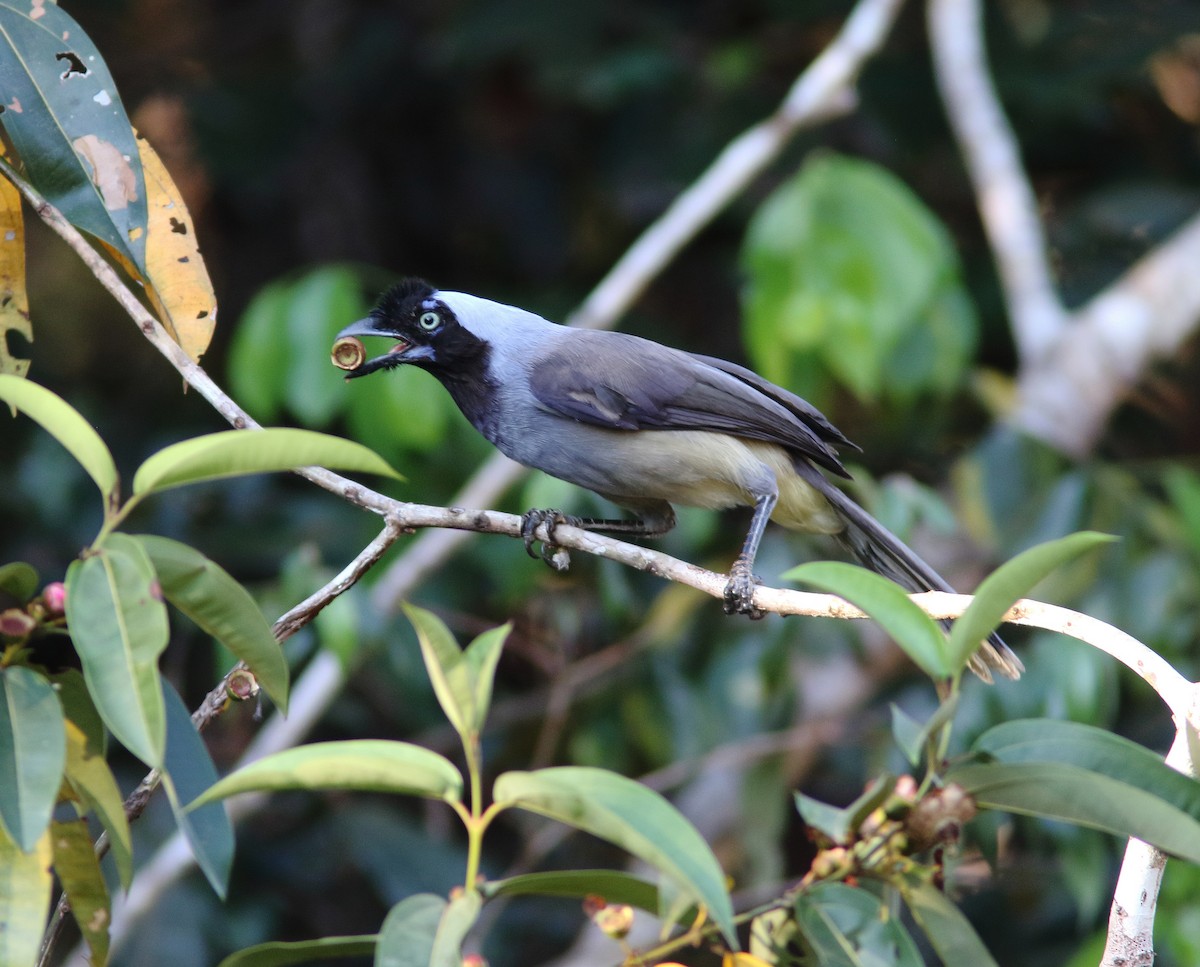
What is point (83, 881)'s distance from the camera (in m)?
1.87

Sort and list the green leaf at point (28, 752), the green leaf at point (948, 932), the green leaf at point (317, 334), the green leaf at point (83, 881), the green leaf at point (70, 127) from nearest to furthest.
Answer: the green leaf at point (28, 752), the green leaf at point (948, 932), the green leaf at point (83, 881), the green leaf at point (70, 127), the green leaf at point (317, 334)

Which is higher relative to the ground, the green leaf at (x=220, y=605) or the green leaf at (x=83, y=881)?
the green leaf at (x=220, y=605)

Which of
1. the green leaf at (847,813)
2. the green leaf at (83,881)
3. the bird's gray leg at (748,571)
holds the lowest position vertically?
the green leaf at (83,881)

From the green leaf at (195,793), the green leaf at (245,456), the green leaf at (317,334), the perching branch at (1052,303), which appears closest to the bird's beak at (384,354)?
the green leaf at (317,334)

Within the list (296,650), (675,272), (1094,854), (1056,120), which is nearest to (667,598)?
(296,650)

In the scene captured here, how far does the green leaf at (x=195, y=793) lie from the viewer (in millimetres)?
1636

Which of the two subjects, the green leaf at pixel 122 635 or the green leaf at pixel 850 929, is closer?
the green leaf at pixel 122 635

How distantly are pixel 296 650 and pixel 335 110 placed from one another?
12.4 ft

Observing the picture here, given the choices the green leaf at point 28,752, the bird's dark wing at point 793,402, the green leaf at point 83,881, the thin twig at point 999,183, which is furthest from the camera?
the thin twig at point 999,183

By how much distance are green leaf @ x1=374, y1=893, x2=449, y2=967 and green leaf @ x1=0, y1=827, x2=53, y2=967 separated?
0.51m

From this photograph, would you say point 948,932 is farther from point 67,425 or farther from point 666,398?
point 666,398

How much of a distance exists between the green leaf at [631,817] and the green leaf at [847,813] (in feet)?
0.79

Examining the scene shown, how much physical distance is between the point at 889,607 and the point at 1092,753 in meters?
0.31

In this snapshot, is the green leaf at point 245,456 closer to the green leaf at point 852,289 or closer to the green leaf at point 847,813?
the green leaf at point 847,813
